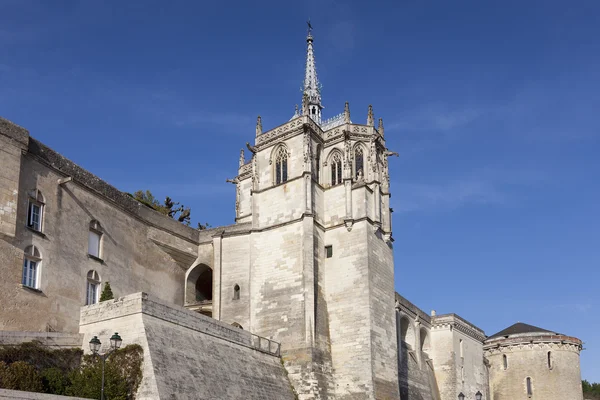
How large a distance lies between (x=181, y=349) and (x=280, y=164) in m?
13.2

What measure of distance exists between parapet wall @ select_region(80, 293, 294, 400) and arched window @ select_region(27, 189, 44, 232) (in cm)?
345

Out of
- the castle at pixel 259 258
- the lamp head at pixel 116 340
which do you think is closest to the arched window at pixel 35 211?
the castle at pixel 259 258

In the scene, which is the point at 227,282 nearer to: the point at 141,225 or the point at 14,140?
the point at 141,225

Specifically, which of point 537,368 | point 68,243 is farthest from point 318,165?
point 537,368

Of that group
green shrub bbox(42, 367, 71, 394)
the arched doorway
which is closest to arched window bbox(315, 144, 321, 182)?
the arched doorway

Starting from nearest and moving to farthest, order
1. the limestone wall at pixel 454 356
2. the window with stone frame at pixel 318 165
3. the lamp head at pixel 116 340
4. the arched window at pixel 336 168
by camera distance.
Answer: the lamp head at pixel 116 340 < the window with stone frame at pixel 318 165 < the arched window at pixel 336 168 < the limestone wall at pixel 454 356

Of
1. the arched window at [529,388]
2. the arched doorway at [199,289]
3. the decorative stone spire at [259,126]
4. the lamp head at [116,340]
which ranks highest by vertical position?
the decorative stone spire at [259,126]

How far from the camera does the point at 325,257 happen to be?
3559 cm

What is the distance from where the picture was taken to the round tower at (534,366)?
5156 cm

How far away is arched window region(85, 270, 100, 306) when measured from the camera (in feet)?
98.2

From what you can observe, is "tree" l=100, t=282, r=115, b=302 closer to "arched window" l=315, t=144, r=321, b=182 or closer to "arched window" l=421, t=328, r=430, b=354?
"arched window" l=315, t=144, r=321, b=182

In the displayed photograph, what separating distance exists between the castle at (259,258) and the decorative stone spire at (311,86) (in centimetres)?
878

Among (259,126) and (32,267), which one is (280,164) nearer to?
(259,126)

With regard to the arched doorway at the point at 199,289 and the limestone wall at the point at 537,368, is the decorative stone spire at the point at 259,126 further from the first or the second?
the limestone wall at the point at 537,368
